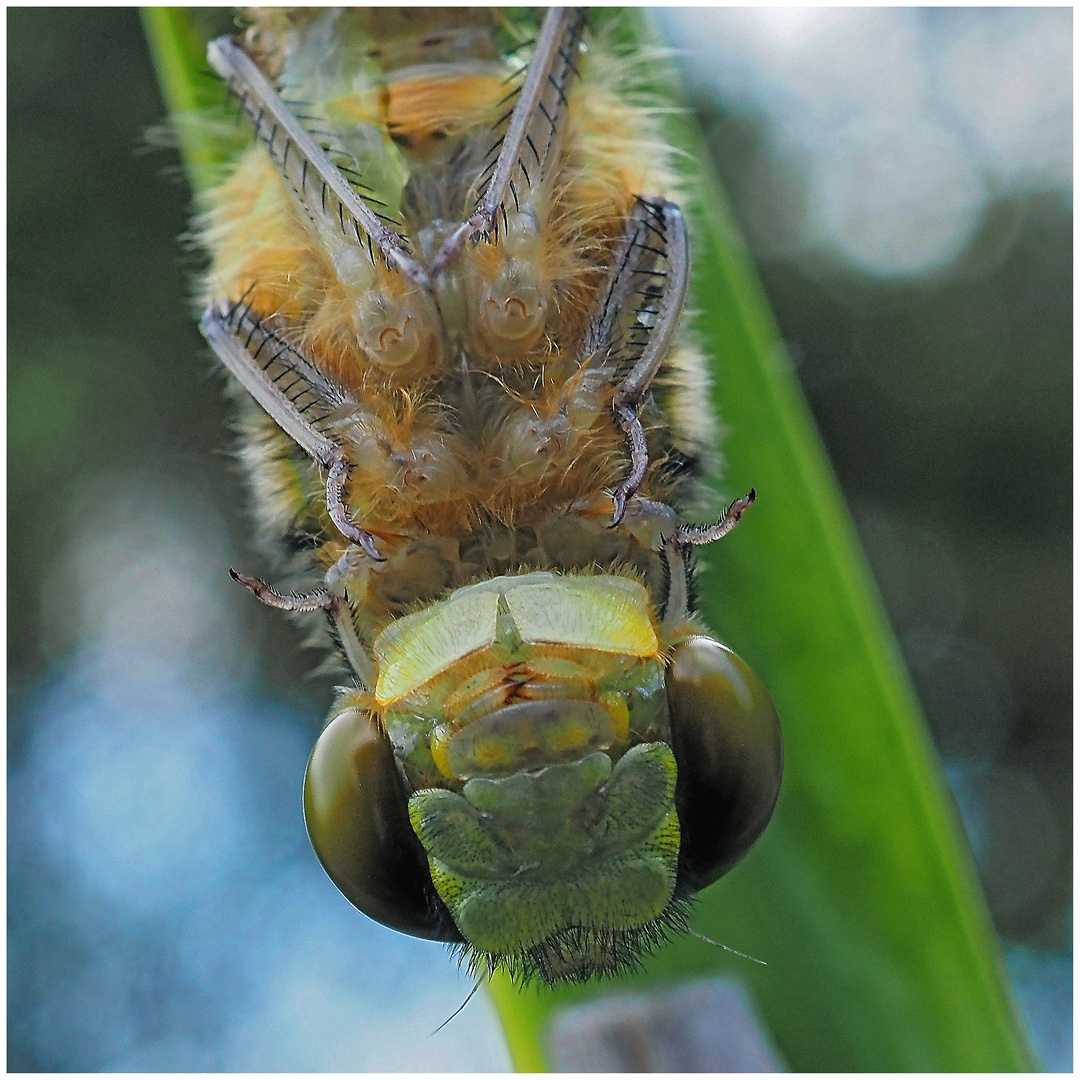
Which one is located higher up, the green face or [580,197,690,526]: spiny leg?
[580,197,690,526]: spiny leg

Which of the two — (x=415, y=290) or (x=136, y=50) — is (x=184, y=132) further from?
(x=136, y=50)

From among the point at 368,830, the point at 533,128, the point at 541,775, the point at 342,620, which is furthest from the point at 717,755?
the point at 533,128

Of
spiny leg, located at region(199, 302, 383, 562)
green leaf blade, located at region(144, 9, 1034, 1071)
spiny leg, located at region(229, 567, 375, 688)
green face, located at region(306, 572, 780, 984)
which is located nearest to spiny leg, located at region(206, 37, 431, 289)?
spiny leg, located at region(199, 302, 383, 562)

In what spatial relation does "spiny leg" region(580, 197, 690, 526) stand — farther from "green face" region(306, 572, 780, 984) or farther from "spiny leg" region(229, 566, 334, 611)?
"spiny leg" region(229, 566, 334, 611)

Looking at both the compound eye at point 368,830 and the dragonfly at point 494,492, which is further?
the compound eye at point 368,830

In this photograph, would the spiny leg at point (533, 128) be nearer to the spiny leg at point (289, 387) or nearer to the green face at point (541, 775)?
the spiny leg at point (289, 387)

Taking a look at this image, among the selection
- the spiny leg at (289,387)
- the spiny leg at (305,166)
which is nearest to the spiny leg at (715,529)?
the spiny leg at (289,387)
